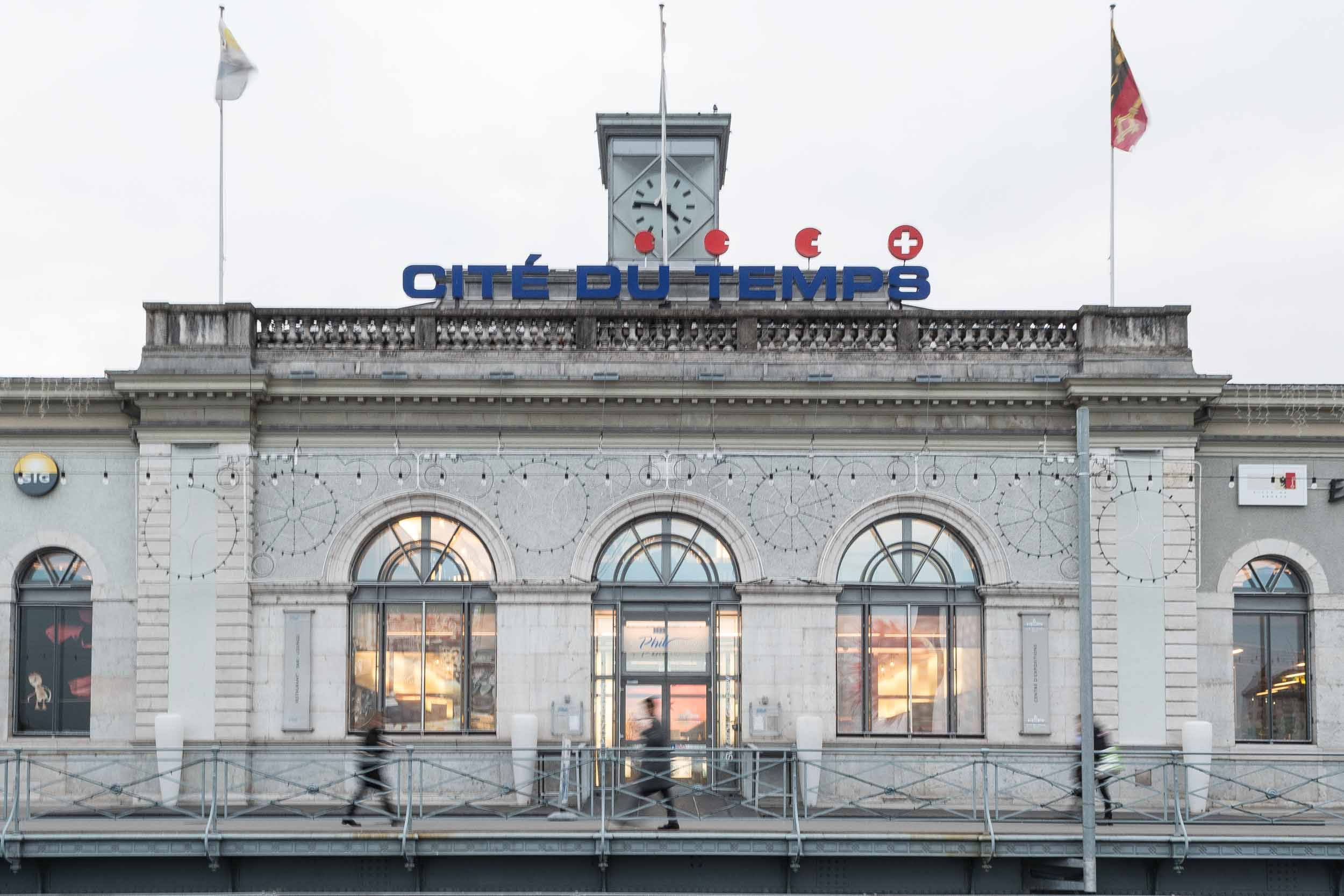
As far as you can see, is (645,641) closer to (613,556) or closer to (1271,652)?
(613,556)

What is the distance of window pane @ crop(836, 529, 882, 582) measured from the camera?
71.3ft

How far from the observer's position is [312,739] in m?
20.9

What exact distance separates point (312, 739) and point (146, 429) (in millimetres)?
5834

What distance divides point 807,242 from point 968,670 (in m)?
9.03

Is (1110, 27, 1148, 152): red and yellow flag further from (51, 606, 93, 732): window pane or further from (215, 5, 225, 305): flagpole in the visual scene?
(51, 606, 93, 732): window pane

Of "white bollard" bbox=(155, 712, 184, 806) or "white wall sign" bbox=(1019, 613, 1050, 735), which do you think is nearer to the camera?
"white bollard" bbox=(155, 712, 184, 806)

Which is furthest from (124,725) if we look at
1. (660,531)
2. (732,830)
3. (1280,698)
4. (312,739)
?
(1280,698)

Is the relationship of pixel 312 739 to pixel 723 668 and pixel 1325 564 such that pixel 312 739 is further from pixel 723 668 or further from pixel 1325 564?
pixel 1325 564

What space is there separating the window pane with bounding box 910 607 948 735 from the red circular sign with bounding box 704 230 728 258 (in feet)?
26.1

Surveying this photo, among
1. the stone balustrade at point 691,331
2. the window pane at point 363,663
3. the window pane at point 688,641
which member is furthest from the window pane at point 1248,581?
the window pane at point 363,663

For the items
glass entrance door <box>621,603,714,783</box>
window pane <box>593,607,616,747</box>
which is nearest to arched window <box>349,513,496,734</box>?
window pane <box>593,607,616,747</box>

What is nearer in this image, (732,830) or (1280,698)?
(732,830)

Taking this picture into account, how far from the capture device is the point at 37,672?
2172 centimetres

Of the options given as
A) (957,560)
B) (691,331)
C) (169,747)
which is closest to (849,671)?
(957,560)
